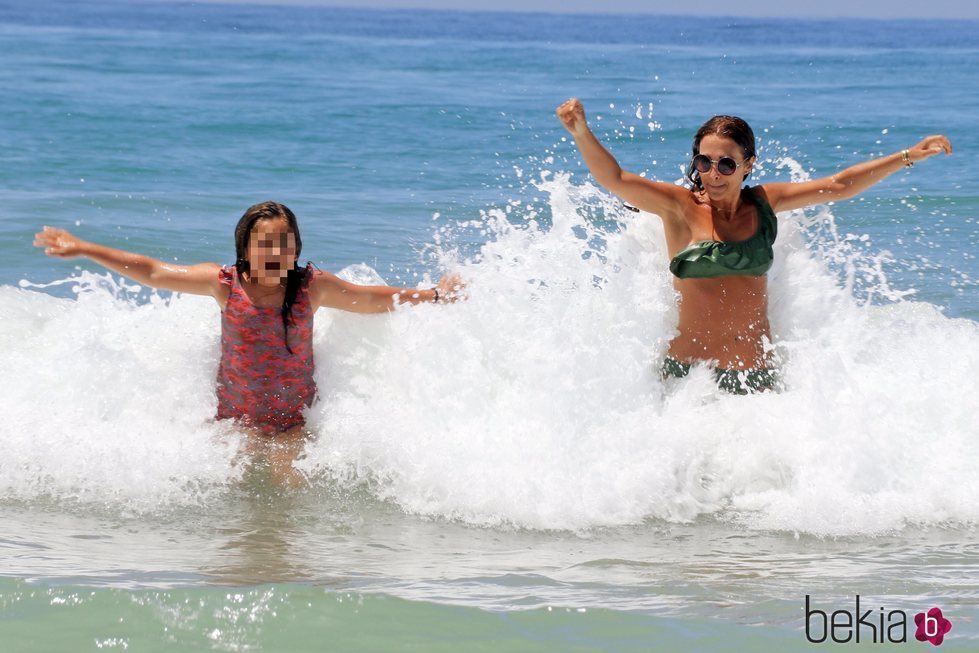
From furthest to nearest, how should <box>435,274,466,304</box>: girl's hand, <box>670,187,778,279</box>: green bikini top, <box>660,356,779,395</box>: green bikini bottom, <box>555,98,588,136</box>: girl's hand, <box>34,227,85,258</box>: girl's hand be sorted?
1. <box>435,274,466,304</box>: girl's hand
2. <box>660,356,779,395</box>: green bikini bottom
3. <box>670,187,778,279</box>: green bikini top
4. <box>34,227,85,258</box>: girl's hand
5. <box>555,98,588,136</box>: girl's hand

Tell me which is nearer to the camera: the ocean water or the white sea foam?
the ocean water

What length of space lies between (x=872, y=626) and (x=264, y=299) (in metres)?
2.36

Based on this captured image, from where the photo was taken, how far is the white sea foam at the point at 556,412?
4.40 meters

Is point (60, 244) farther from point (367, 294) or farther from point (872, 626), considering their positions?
point (872, 626)

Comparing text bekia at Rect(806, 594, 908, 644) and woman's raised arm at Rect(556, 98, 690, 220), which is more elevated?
woman's raised arm at Rect(556, 98, 690, 220)

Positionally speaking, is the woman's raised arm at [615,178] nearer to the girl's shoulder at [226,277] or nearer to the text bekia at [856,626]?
the girl's shoulder at [226,277]

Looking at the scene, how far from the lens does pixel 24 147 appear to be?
513 inches

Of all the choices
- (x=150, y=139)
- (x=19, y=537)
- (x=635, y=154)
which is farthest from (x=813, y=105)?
(x=19, y=537)

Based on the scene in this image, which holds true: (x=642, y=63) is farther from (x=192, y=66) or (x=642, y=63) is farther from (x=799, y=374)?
(x=799, y=374)

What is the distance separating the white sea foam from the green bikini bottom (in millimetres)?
41

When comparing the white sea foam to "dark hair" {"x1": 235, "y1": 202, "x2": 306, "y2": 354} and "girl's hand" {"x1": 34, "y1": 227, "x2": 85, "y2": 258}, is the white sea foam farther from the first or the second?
"girl's hand" {"x1": 34, "y1": 227, "x2": 85, "y2": 258}

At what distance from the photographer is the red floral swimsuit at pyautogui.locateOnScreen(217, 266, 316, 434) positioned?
4465 millimetres

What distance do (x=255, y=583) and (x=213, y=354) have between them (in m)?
1.67

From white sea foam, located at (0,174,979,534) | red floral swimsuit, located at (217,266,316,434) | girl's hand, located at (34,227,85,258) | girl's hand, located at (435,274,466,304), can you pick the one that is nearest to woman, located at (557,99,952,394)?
white sea foam, located at (0,174,979,534)
